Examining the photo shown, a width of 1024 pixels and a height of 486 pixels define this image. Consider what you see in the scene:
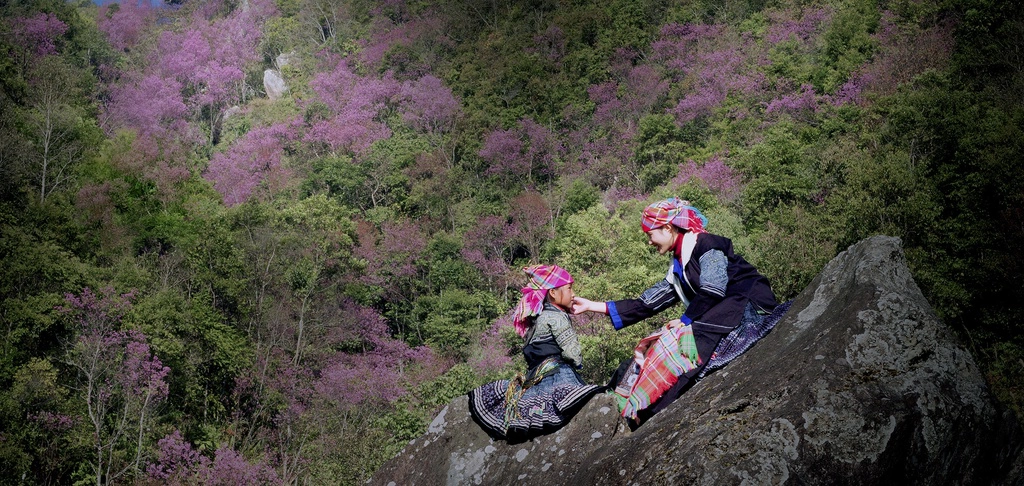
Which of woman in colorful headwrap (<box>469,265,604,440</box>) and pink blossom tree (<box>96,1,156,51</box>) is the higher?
woman in colorful headwrap (<box>469,265,604,440</box>)

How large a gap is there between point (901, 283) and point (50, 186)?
4076 centimetres

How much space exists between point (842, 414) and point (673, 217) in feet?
6.02

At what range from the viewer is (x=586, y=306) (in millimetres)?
6238

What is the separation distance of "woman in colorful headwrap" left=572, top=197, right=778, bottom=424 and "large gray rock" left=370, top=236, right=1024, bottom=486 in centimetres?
15

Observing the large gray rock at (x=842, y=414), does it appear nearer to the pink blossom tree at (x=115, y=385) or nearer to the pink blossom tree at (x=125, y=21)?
the pink blossom tree at (x=115, y=385)

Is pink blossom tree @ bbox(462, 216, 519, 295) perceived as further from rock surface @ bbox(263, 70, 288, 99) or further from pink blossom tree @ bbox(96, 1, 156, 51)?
pink blossom tree @ bbox(96, 1, 156, 51)

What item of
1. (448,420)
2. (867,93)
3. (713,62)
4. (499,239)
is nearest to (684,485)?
(448,420)

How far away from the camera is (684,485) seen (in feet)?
13.7

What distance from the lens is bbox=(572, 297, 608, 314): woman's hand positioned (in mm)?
6082

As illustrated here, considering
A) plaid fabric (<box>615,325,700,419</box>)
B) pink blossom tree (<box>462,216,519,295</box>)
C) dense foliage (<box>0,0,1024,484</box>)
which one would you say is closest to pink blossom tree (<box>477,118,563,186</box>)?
dense foliage (<box>0,0,1024,484</box>)

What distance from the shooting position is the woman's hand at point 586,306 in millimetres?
6082

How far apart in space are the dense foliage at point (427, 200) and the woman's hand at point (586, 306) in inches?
589

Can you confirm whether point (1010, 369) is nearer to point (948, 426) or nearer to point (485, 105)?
point (948, 426)

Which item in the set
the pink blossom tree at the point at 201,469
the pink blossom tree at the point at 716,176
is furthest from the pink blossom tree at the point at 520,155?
the pink blossom tree at the point at 201,469
